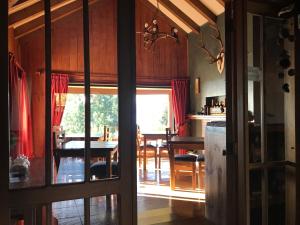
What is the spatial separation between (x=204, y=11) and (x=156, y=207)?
4457 mm

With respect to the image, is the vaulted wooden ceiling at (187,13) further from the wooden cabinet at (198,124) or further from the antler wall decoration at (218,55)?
the wooden cabinet at (198,124)

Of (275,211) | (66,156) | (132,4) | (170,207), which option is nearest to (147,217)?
(170,207)

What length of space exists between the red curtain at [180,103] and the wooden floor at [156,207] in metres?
2.35

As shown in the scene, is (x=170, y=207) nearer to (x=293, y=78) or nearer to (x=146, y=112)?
(x=293, y=78)

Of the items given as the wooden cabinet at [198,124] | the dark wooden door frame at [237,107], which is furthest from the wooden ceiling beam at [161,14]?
the dark wooden door frame at [237,107]

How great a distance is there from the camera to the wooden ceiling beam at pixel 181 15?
668 cm

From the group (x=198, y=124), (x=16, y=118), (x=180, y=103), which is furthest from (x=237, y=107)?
(x=180, y=103)

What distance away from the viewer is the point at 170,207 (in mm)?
3617

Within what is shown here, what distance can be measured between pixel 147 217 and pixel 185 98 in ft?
14.8

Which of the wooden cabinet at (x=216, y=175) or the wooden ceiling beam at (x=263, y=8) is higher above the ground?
the wooden ceiling beam at (x=263, y=8)

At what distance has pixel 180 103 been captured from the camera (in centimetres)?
728

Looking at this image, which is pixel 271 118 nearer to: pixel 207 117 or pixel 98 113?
pixel 98 113
